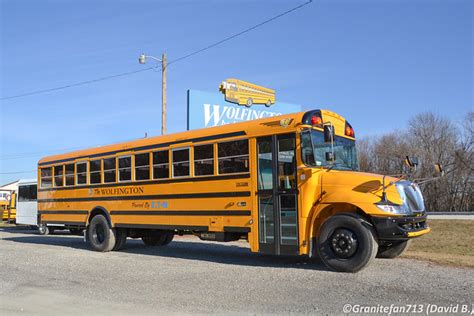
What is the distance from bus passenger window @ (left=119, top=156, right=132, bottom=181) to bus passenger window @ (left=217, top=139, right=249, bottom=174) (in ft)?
10.0

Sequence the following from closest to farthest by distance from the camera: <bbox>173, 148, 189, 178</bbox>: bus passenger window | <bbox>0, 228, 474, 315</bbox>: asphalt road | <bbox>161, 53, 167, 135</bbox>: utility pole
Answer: <bbox>0, 228, 474, 315</bbox>: asphalt road → <bbox>173, 148, 189, 178</bbox>: bus passenger window → <bbox>161, 53, 167, 135</bbox>: utility pole

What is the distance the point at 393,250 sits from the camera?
9312 mm

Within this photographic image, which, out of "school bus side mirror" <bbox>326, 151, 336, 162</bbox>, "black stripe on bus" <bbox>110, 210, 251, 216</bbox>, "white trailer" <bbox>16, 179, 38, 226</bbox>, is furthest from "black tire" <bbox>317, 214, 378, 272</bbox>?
"white trailer" <bbox>16, 179, 38, 226</bbox>

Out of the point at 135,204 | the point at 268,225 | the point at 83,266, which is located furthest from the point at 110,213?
the point at 268,225

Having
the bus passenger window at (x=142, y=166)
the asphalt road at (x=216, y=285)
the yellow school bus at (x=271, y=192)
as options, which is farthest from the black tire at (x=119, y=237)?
the bus passenger window at (x=142, y=166)

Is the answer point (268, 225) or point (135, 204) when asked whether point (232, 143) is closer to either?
point (268, 225)

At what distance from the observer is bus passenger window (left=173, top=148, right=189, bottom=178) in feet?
33.7

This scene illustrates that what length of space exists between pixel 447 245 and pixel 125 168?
11.7 m

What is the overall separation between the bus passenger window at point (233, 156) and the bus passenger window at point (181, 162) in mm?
991

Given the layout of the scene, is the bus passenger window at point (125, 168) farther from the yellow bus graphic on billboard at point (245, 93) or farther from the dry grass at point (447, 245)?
the yellow bus graphic on billboard at point (245, 93)

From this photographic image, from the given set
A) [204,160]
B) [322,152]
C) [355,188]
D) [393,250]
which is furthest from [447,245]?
[204,160]

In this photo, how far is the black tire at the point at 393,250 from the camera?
918cm

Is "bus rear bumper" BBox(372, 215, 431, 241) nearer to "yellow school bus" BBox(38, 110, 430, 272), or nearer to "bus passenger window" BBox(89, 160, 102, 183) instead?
"yellow school bus" BBox(38, 110, 430, 272)

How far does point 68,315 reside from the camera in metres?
5.77
